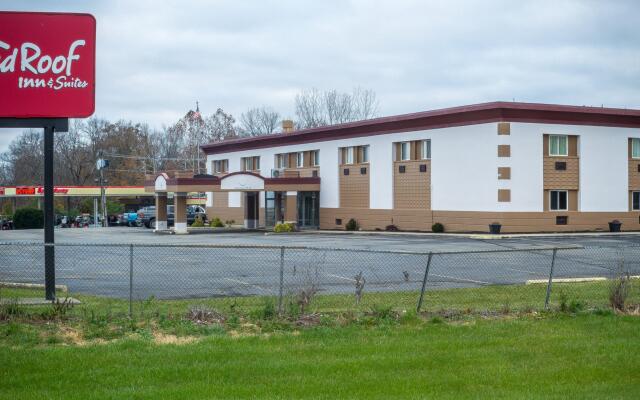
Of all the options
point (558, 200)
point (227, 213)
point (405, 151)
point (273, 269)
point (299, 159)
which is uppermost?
point (299, 159)

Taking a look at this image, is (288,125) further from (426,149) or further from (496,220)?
(496,220)

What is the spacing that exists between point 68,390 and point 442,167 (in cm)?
3908

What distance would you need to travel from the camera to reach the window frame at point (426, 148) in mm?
47812

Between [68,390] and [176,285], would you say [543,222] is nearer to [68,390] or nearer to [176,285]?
[176,285]

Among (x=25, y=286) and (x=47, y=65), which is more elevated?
(x=47, y=65)

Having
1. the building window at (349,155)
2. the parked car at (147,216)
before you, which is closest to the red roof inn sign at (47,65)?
the building window at (349,155)

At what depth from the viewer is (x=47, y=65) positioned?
16.8 meters

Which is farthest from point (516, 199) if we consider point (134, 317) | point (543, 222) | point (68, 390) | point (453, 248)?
point (68, 390)

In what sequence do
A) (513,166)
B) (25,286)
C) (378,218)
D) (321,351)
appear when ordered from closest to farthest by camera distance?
1. (321,351)
2. (25,286)
3. (513,166)
4. (378,218)

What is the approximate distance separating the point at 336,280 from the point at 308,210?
122ft

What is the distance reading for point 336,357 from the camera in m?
10.8

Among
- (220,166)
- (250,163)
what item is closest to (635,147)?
(250,163)

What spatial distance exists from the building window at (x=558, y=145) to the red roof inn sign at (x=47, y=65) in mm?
33075

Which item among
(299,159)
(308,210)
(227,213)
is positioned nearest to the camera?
(308,210)
